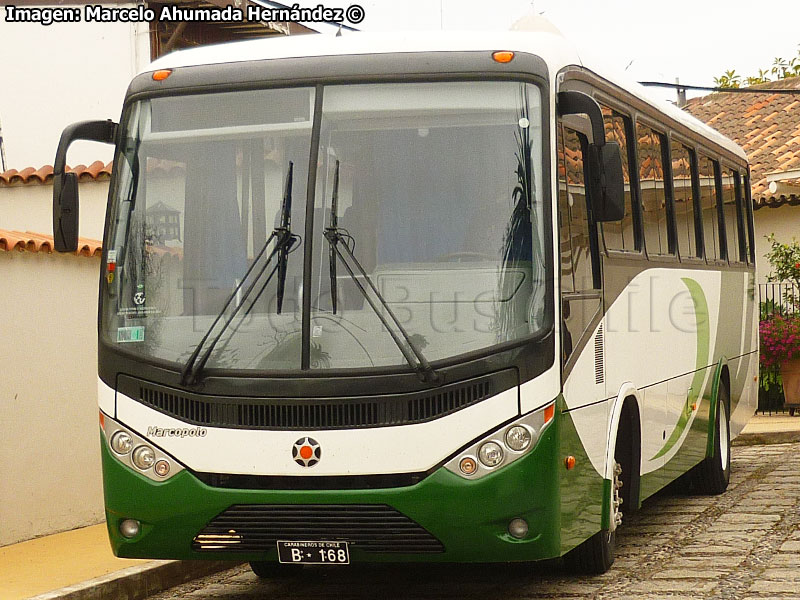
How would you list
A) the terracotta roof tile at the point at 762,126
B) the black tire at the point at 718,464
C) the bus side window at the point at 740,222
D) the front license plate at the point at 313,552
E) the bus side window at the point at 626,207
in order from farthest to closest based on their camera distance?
the terracotta roof tile at the point at 762,126 < the bus side window at the point at 740,222 < the black tire at the point at 718,464 < the bus side window at the point at 626,207 < the front license plate at the point at 313,552

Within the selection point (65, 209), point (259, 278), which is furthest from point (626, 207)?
point (65, 209)

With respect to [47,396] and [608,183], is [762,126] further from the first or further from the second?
[608,183]

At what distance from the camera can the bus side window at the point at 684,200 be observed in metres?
10.9

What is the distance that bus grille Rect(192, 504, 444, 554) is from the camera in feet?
22.6

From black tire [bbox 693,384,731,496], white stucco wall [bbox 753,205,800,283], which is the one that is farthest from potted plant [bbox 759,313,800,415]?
black tire [bbox 693,384,731,496]

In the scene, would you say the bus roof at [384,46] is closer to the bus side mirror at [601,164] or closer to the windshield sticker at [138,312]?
the bus side mirror at [601,164]

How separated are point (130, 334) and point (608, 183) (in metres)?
2.64

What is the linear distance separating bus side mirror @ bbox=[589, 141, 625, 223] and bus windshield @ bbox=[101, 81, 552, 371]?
1.17 feet

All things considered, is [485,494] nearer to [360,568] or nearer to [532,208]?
[532,208]

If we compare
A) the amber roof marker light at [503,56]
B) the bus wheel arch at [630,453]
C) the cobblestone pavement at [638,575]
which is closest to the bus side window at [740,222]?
the cobblestone pavement at [638,575]

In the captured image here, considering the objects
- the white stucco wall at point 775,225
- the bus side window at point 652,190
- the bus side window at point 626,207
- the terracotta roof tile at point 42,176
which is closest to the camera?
the bus side window at point 626,207

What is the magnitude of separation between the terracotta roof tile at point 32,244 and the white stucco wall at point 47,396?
0.05m

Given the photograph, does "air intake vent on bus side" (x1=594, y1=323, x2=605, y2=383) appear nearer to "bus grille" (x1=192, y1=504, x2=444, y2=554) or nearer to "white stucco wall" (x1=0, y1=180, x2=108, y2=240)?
"bus grille" (x1=192, y1=504, x2=444, y2=554)

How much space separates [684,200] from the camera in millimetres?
11188
